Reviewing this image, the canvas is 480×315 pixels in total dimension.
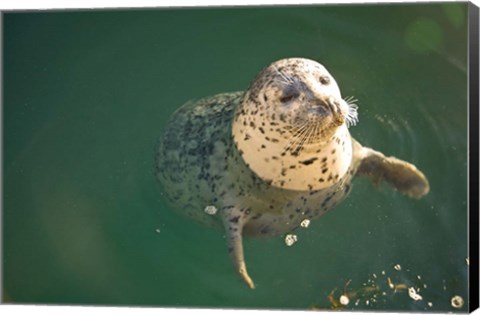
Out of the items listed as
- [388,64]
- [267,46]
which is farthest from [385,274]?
[267,46]

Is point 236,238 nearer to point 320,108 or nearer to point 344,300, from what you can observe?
point 344,300

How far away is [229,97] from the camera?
5191 millimetres

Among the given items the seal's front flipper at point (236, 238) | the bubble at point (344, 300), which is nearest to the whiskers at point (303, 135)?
the seal's front flipper at point (236, 238)

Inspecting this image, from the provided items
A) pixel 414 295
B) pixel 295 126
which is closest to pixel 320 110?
pixel 295 126

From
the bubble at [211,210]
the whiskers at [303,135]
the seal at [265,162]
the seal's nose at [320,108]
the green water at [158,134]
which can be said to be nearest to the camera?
the seal's nose at [320,108]

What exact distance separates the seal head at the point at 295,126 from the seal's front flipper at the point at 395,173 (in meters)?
0.15

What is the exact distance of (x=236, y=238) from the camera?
16.3 ft

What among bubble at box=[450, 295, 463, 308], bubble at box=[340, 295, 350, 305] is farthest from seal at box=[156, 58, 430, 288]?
bubble at box=[450, 295, 463, 308]

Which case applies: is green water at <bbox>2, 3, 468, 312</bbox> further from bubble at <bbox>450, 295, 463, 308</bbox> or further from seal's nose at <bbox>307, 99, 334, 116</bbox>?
seal's nose at <bbox>307, 99, 334, 116</bbox>

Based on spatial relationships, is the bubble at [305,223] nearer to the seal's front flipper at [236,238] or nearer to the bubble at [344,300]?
the seal's front flipper at [236,238]

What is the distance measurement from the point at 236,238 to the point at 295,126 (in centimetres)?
76

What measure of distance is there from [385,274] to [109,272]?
5.17 feet

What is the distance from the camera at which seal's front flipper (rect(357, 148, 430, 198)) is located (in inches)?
195

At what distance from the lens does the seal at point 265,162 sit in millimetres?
4676
